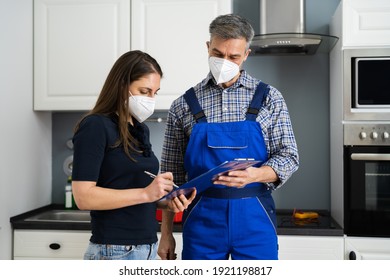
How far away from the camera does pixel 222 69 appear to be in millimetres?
1698

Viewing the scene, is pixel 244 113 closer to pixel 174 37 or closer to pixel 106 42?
pixel 174 37

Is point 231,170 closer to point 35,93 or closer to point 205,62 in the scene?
point 205,62

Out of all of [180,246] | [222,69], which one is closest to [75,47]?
[180,246]

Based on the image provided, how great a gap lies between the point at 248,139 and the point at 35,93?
1614 millimetres

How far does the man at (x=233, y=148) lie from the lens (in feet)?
→ 5.38

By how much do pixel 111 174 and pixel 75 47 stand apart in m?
1.56

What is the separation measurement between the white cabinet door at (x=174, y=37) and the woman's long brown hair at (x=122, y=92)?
1.21 m

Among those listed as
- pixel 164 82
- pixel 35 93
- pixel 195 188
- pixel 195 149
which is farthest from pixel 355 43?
pixel 35 93

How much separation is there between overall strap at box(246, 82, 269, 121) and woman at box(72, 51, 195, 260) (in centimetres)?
34

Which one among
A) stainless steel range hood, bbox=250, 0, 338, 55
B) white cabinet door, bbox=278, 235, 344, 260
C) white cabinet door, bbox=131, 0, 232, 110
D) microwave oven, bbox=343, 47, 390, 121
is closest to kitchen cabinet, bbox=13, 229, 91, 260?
white cabinet door, bbox=131, 0, 232, 110

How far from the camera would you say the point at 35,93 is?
285 centimetres

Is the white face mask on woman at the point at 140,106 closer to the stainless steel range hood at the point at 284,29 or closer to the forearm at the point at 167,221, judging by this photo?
the forearm at the point at 167,221

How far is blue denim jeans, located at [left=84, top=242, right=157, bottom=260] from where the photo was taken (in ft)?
4.69

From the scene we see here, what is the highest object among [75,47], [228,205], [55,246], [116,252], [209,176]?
[75,47]
